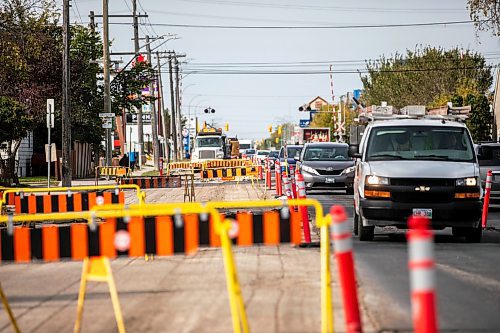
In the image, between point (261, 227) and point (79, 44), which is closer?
point (261, 227)

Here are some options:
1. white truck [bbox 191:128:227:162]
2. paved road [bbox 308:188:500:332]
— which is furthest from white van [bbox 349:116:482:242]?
white truck [bbox 191:128:227:162]

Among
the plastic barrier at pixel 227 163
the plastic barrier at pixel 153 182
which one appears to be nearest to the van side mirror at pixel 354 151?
the plastic barrier at pixel 153 182

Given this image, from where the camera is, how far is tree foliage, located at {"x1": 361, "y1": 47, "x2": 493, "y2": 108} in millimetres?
86875

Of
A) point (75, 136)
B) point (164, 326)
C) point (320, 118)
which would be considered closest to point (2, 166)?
point (75, 136)

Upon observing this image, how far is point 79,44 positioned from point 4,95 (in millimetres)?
12614

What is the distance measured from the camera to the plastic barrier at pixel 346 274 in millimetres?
6070

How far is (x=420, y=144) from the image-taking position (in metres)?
17.1

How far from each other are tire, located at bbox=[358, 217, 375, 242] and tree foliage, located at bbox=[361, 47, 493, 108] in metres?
67.0

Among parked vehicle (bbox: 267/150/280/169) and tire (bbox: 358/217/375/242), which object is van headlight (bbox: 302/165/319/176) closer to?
parked vehicle (bbox: 267/150/280/169)

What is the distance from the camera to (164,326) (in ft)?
29.1

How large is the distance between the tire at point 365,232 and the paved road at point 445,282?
12cm

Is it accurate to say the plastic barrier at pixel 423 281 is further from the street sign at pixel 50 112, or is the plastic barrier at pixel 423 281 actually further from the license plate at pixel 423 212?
the street sign at pixel 50 112

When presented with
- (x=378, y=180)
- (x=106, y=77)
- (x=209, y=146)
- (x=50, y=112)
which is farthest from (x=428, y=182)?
(x=209, y=146)

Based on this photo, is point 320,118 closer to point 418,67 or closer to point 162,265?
point 418,67
